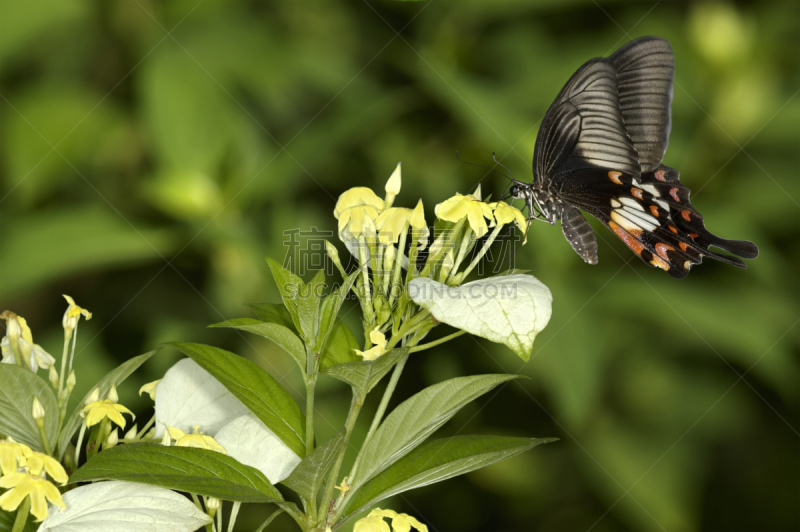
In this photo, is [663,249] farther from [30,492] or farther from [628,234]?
[30,492]

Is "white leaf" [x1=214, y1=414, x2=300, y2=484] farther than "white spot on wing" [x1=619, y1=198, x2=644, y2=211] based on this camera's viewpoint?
No

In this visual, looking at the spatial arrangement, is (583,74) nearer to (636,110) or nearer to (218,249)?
(636,110)

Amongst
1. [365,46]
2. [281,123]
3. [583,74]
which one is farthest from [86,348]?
[583,74]

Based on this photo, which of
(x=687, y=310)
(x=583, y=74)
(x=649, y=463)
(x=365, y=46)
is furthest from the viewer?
(x=365, y=46)

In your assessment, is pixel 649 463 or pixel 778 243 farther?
pixel 778 243

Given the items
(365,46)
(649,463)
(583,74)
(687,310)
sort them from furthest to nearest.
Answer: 1. (365,46)
2. (649,463)
3. (687,310)
4. (583,74)

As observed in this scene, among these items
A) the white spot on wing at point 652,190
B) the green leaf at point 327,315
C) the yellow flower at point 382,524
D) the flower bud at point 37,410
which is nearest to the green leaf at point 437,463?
the yellow flower at point 382,524

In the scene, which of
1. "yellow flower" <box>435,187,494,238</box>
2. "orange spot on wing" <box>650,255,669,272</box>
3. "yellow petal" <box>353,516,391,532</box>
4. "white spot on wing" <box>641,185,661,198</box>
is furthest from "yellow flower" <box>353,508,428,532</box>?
"white spot on wing" <box>641,185,661,198</box>

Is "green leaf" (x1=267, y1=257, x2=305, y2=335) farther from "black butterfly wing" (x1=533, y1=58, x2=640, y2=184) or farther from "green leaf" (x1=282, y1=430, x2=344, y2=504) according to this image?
"black butterfly wing" (x1=533, y1=58, x2=640, y2=184)
